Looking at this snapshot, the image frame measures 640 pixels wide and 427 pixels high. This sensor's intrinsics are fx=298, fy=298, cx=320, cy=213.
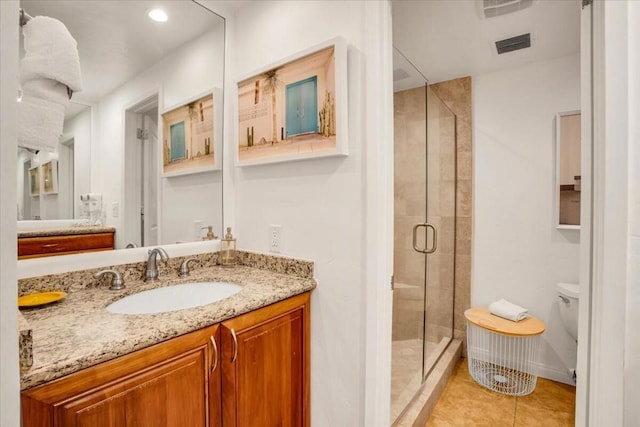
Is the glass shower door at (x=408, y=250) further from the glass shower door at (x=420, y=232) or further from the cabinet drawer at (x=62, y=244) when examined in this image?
the cabinet drawer at (x=62, y=244)

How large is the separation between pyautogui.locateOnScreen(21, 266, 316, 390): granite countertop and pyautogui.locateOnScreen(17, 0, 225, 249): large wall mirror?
0.34m

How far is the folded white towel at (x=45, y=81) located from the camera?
2.29 ft

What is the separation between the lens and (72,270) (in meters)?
1.18

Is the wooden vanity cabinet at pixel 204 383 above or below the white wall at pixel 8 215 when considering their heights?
below

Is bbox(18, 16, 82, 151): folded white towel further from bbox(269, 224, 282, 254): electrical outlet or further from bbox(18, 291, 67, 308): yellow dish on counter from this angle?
bbox(269, 224, 282, 254): electrical outlet

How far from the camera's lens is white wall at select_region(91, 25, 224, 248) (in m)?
1.34

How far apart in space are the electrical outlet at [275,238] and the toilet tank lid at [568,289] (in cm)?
195

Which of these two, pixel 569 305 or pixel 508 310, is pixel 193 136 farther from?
pixel 569 305

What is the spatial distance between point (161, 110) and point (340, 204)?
106 centimetres

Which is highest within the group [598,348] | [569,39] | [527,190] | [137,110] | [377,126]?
[569,39]

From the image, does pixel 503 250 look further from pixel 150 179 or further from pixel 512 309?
pixel 150 179

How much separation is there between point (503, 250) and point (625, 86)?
72.6 inches

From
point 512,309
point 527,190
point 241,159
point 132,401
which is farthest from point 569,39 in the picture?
point 132,401

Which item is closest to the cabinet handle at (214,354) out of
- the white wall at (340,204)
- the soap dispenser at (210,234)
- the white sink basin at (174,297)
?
the white sink basin at (174,297)
